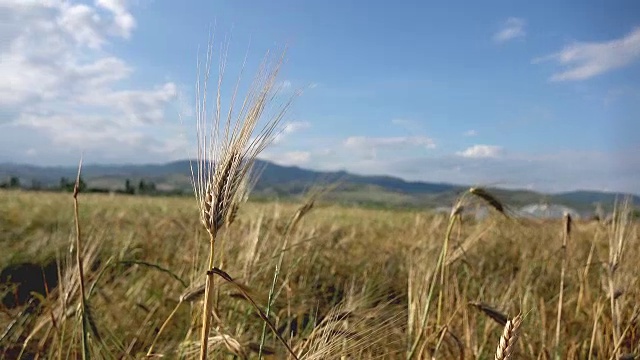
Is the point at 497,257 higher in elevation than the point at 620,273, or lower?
lower

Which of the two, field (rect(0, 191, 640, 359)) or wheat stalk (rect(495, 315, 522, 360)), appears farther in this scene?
field (rect(0, 191, 640, 359))

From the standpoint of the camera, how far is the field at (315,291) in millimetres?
1802

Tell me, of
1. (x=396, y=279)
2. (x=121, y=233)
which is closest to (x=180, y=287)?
(x=396, y=279)

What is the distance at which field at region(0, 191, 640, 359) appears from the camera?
5.91 feet

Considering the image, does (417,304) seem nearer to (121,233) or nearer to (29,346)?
(29,346)

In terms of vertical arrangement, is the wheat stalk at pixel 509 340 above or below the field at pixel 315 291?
above

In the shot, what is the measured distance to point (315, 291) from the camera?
12.0ft

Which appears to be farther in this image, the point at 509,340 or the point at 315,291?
the point at 315,291

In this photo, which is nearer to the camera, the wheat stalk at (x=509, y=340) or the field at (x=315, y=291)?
the wheat stalk at (x=509, y=340)

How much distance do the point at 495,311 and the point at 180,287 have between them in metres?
2.33

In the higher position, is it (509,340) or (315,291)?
(509,340)

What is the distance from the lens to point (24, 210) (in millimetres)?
8898

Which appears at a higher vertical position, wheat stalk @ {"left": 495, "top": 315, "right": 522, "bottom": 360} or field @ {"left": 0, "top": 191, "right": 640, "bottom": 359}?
wheat stalk @ {"left": 495, "top": 315, "right": 522, "bottom": 360}

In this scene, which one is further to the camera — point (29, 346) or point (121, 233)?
point (121, 233)
